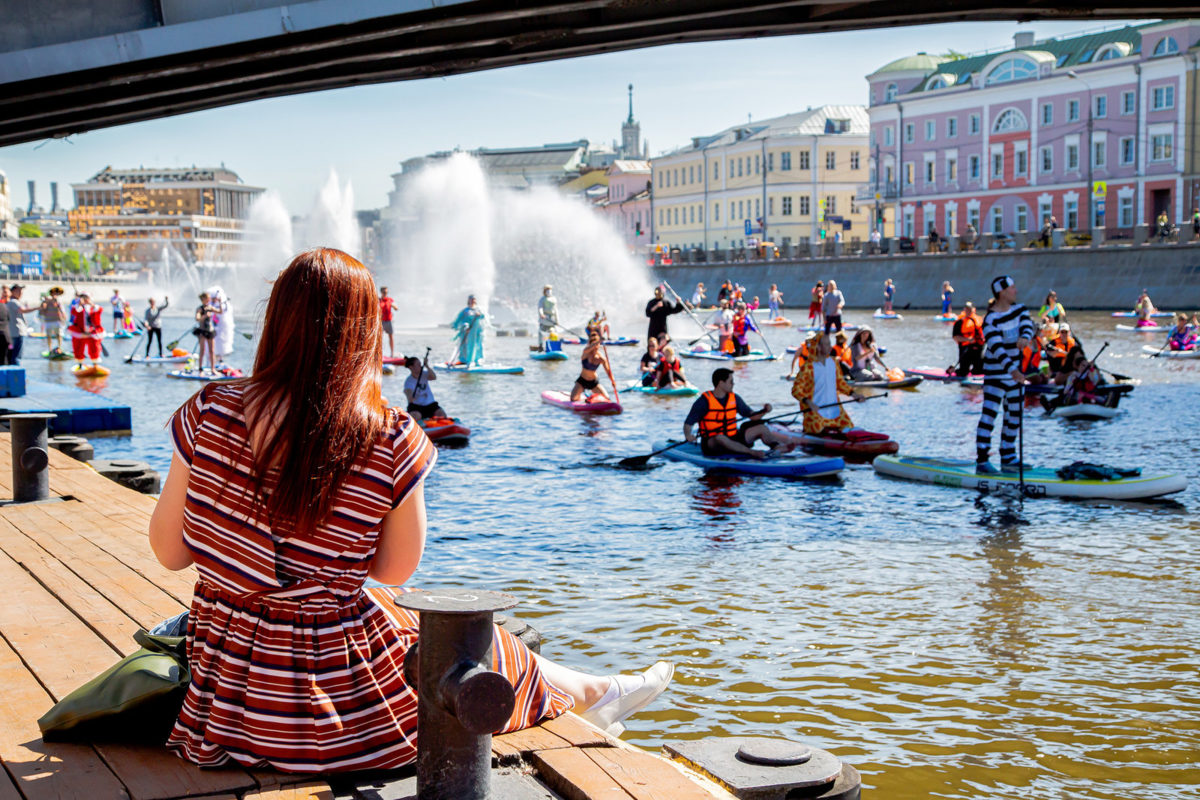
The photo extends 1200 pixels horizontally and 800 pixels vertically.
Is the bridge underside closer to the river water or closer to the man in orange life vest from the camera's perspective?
the man in orange life vest

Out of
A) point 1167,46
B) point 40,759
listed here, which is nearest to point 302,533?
point 40,759

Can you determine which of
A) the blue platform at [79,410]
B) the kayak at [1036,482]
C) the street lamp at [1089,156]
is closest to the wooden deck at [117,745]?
the kayak at [1036,482]

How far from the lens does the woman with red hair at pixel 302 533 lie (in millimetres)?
3092

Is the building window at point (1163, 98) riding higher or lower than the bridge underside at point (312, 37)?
higher

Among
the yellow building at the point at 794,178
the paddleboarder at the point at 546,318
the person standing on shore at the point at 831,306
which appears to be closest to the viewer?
the person standing on shore at the point at 831,306

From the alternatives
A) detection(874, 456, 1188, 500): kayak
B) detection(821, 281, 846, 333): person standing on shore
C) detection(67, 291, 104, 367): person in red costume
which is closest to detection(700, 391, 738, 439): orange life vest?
detection(874, 456, 1188, 500): kayak

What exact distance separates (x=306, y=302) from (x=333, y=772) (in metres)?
1.31

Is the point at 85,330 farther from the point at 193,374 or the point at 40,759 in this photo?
the point at 40,759

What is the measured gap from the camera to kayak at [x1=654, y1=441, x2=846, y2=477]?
13461 mm

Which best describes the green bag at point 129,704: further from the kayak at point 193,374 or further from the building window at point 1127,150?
the building window at point 1127,150

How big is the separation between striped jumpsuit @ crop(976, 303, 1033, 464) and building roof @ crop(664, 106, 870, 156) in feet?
252

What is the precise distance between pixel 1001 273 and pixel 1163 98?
43.3ft

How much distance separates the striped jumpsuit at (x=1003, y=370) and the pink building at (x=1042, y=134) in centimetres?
4004

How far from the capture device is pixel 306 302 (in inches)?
119
